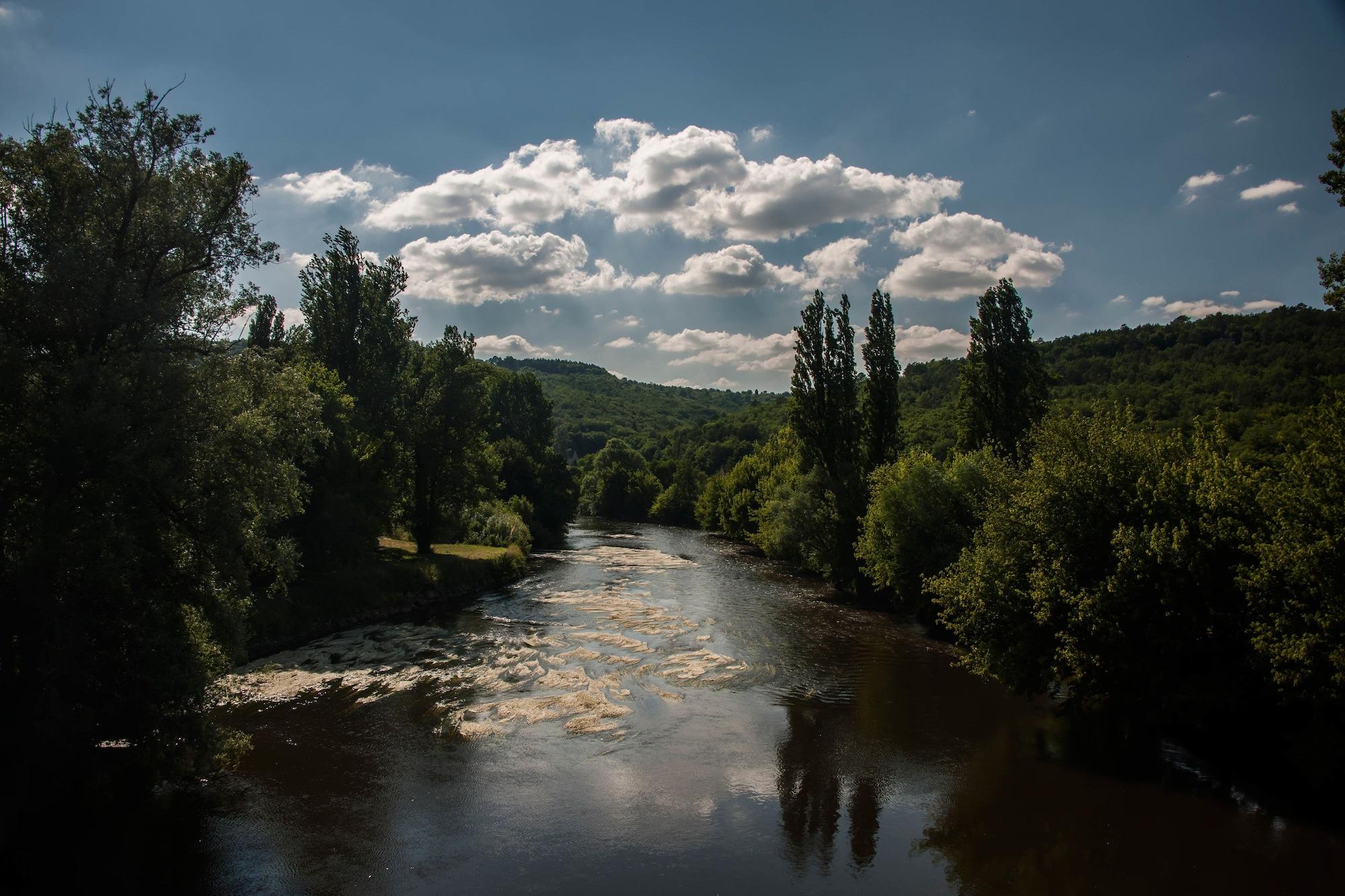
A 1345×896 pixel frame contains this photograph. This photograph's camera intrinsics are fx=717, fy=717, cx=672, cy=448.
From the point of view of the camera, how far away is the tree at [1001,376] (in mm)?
42875

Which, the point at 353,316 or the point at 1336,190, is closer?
the point at 1336,190

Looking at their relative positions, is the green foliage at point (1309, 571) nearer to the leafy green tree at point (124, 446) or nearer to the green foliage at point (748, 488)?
the leafy green tree at point (124, 446)

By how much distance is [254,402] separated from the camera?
15664mm

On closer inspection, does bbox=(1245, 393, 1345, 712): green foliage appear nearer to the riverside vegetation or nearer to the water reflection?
the riverside vegetation

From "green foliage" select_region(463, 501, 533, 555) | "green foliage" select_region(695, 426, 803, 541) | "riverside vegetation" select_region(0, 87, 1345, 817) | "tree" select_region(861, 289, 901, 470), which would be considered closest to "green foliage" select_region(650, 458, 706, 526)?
"green foliage" select_region(695, 426, 803, 541)

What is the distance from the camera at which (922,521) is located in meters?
31.3

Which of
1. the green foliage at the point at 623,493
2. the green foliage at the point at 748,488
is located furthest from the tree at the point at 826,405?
the green foliage at the point at 623,493

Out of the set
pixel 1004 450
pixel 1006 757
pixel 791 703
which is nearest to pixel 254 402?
pixel 791 703

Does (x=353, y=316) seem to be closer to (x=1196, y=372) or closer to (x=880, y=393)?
(x=880, y=393)

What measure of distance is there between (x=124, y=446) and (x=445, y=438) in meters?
32.1

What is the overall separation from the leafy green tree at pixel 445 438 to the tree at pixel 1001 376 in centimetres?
3043

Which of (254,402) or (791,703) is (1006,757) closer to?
(791,703)

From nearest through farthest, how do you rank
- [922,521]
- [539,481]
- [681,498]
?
[922,521] → [539,481] → [681,498]

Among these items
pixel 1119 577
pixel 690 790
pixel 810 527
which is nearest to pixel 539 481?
pixel 810 527
